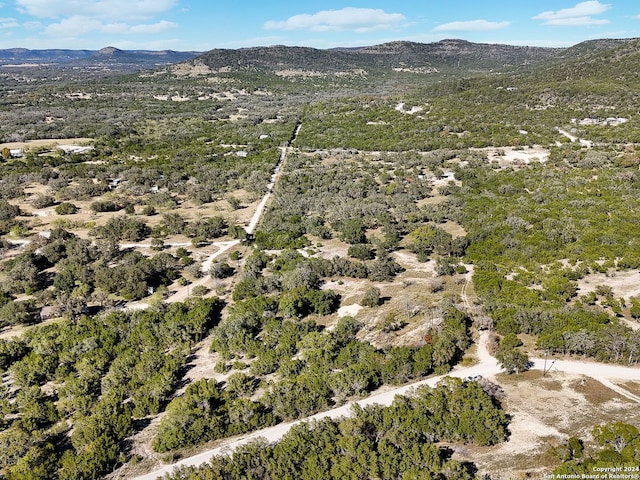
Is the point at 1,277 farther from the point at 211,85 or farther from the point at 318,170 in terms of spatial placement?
the point at 211,85

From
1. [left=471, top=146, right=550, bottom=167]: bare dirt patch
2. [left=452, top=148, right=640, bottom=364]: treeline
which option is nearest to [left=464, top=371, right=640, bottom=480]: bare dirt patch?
[left=452, top=148, right=640, bottom=364]: treeline

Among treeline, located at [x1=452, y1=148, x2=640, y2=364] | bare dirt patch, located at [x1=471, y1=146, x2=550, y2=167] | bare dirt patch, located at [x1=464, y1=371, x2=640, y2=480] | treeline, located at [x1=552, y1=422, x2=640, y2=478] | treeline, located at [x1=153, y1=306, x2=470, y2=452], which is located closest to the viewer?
treeline, located at [x1=552, y1=422, x2=640, y2=478]

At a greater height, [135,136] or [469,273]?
[135,136]

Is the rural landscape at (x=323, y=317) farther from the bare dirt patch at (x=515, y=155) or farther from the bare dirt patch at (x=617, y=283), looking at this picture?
the bare dirt patch at (x=515, y=155)

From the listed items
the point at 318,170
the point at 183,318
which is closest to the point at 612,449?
the point at 183,318

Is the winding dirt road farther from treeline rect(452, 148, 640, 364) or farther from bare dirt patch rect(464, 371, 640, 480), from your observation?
treeline rect(452, 148, 640, 364)
